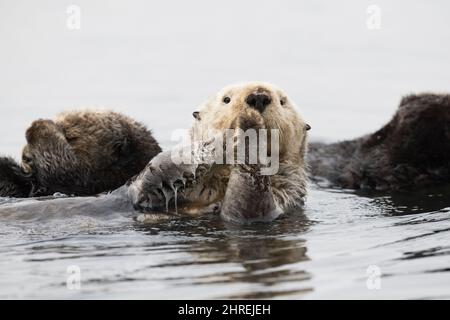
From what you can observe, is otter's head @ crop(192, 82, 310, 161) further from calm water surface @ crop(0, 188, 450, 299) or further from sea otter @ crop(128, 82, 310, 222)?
calm water surface @ crop(0, 188, 450, 299)

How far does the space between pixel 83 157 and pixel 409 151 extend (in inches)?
124

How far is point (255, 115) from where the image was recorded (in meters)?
6.38

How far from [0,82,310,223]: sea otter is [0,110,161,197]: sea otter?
1.05 meters

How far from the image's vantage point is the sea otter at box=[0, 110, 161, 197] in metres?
7.91

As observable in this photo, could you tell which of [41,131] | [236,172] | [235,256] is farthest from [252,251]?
[41,131]

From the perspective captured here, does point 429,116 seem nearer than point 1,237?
No

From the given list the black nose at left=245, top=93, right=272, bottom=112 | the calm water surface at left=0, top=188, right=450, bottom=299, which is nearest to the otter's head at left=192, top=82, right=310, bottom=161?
the black nose at left=245, top=93, right=272, bottom=112

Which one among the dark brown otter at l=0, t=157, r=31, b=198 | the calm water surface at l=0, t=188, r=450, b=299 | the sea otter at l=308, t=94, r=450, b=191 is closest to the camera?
the calm water surface at l=0, t=188, r=450, b=299

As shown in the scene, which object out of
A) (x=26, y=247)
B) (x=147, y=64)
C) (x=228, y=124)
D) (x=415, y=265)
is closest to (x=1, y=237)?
(x=26, y=247)

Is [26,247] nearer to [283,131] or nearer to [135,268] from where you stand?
[135,268]

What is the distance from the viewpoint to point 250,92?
6547mm

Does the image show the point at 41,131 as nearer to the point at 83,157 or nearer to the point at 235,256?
the point at 83,157

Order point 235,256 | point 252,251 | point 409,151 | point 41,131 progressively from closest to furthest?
point 235,256 < point 252,251 < point 41,131 < point 409,151
